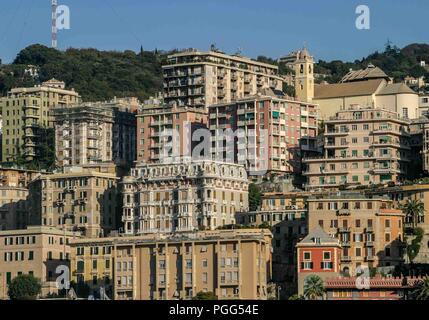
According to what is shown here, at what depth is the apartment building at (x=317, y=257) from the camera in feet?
240

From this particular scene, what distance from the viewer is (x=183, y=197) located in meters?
87.5

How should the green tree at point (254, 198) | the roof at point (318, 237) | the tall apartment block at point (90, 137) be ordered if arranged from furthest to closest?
1. the tall apartment block at point (90, 137)
2. the green tree at point (254, 198)
3. the roof at point (318, 237)

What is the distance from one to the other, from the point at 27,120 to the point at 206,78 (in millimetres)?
16340

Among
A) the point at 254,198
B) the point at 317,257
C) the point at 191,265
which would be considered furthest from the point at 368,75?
the point at 317,257

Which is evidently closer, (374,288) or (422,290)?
(422,290)

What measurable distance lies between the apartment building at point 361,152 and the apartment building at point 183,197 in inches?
244

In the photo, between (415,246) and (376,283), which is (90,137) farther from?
(376,283)

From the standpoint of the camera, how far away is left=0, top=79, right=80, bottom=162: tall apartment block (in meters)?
112

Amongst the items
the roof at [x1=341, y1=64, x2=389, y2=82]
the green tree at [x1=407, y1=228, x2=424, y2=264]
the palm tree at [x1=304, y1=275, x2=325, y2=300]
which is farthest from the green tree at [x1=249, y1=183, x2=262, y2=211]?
the roof at [x1=341, y1=64, x2=389, y2=82]

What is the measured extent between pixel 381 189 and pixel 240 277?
15.3 m

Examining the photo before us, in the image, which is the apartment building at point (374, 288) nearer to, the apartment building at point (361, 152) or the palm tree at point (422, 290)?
the palm tree at point (422, 290)

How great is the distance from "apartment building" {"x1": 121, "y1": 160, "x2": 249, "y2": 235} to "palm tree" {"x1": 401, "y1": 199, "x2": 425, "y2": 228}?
12.2m

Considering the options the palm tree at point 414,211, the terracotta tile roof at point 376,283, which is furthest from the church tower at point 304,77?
the terracotta tile roof at point 376,283
